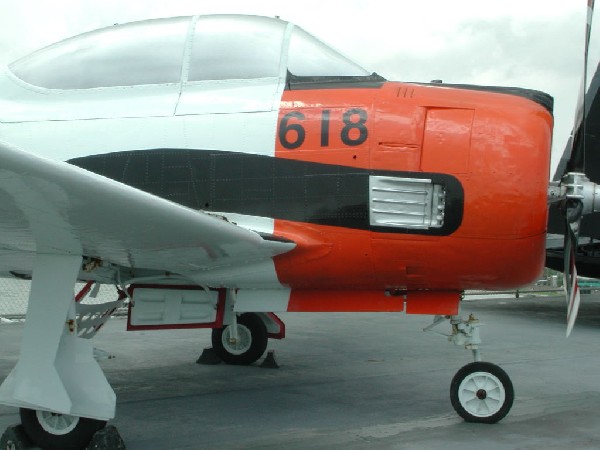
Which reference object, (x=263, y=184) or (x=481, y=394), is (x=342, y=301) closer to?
(x=263, y=184)

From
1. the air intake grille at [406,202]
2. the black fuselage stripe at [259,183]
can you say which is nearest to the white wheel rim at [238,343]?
the black fuselage stripe at [259,183]

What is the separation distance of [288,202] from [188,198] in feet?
2.19

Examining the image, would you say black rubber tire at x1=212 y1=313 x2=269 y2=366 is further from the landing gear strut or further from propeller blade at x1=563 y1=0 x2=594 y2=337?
propeller blade at x1=563 y1=0 x2=594 y2=337

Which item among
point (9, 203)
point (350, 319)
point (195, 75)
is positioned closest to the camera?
point (9, 203)

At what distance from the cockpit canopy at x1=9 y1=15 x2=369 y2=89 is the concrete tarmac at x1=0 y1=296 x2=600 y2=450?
243cm

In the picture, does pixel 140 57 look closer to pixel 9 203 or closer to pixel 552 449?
pixel 9 203

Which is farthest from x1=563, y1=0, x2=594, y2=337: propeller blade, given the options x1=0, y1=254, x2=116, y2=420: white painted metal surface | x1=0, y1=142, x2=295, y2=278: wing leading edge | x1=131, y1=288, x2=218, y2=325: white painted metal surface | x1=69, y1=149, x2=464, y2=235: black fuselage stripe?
x1=0, y1=254, x2=116, y2=420: white painted metal surface

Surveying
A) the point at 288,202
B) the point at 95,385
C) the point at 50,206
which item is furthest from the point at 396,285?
the point at 50,206

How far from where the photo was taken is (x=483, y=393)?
4844 millimetres

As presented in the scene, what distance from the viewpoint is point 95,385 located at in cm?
412

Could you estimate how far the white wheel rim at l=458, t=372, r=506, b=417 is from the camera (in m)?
4.83

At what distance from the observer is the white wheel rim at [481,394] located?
4.83 m

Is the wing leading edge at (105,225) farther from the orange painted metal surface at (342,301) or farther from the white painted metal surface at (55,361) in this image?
the orange painted metal surface at (342,301)

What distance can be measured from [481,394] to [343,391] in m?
1.58
